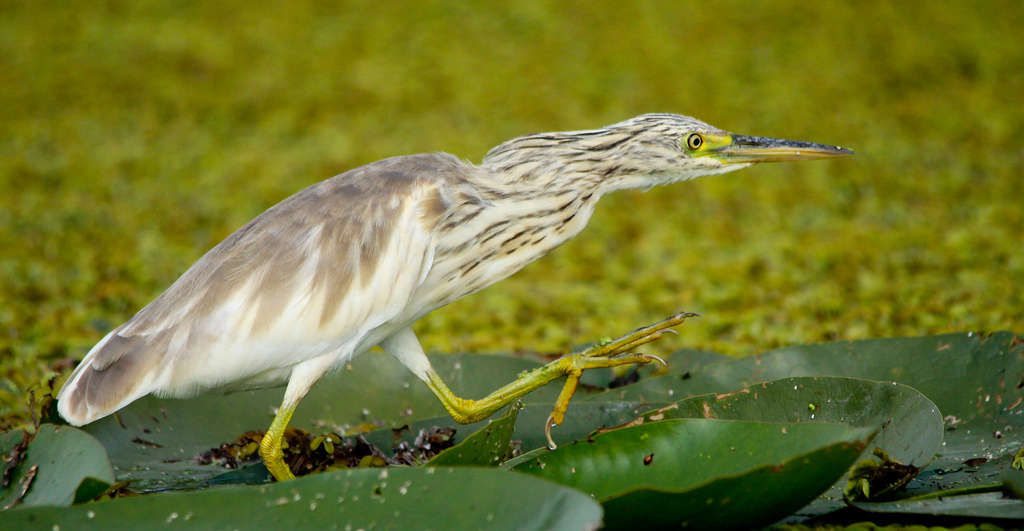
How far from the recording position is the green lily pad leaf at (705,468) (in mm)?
1288

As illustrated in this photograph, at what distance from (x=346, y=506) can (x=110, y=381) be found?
0.67 metres

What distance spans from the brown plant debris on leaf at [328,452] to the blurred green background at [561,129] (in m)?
0.84

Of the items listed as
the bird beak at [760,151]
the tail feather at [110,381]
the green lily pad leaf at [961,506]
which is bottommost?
the green lily pad leaf at [961,506]

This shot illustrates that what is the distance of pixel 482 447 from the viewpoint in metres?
1.50

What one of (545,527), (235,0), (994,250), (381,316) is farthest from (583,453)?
(235,0)

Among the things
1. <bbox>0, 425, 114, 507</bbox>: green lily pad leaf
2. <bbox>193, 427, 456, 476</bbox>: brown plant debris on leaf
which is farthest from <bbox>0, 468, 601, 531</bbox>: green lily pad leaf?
<bbox>193, 427, 456, 476</bbox>: brown plant debris on leaf

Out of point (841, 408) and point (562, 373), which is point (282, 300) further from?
point (841, 408)

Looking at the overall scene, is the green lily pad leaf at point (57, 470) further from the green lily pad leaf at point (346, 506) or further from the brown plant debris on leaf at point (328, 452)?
the brown plant debris on leaf at point (328, 452)

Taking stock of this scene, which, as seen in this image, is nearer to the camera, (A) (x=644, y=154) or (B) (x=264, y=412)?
(A) (x=644, y=154)

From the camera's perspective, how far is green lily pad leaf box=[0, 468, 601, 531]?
1.22 meters

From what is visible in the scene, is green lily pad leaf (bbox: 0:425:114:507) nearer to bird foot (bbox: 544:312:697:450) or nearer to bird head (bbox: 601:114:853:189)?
bird foot (bbox: 544:312:697:450)

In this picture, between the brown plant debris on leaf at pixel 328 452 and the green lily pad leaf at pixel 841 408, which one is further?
the brown plant debris on leaf at pixel 328 452

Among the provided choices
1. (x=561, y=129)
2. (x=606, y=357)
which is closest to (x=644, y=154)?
(x=606, y=357)

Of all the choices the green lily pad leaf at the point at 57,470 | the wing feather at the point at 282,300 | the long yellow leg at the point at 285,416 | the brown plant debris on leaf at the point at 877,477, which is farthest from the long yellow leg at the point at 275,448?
the brown plant debris on leaf at the point at 877,477
